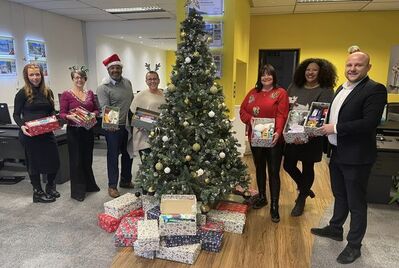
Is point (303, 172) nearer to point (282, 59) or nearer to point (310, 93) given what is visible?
point (310, 93)

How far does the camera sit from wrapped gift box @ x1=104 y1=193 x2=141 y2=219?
9.09 ft

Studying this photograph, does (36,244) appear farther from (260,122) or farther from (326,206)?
(326,206)

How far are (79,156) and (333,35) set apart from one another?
5.44 meters

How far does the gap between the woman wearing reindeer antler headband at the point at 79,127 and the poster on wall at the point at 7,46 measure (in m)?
2.84

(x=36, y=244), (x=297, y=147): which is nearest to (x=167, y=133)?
(x=297, y=147)

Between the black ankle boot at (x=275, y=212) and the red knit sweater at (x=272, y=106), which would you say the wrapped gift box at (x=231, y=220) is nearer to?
the black ankle boot at (x=275, y=212)

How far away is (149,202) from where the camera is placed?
281cm

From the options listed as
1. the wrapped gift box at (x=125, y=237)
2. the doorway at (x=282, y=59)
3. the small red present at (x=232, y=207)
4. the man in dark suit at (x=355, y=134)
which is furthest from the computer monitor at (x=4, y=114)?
the doorway at (x=282, y=59)

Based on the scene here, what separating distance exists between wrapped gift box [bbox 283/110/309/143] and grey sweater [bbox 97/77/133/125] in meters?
1.73

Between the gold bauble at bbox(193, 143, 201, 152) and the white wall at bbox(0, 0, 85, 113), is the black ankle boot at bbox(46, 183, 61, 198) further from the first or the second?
the white wall at bbox(0, 0, 85, 113)

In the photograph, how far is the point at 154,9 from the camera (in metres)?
6.08

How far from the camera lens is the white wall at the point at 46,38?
5355 mm

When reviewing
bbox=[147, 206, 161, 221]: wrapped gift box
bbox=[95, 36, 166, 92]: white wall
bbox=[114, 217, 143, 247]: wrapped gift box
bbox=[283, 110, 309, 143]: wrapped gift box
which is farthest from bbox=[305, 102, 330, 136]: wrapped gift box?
bbox=[95, 36, 166, 92]: white wall

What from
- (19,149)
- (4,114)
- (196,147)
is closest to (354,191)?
(196,147)
